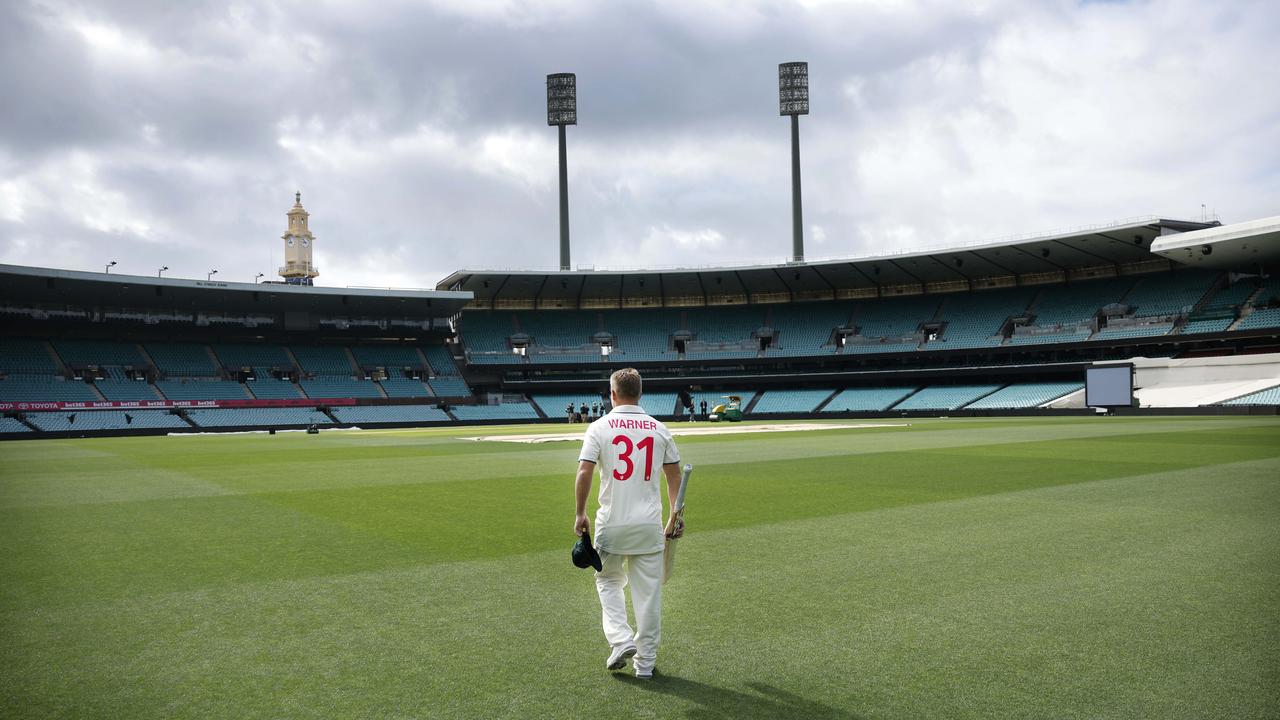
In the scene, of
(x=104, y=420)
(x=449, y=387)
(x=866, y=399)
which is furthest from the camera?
(x=449, y=387)

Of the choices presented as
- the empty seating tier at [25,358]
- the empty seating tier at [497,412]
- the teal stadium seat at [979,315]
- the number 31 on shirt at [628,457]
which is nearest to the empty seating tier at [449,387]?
the empty seating tier at [497,412]

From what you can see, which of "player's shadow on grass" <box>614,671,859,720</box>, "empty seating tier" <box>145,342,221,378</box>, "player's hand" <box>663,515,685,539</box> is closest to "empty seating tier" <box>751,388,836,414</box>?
"empty seating tier" <box>145,342,221,378</box>

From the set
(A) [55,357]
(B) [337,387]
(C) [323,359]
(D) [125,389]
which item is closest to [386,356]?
(C) [323,359]

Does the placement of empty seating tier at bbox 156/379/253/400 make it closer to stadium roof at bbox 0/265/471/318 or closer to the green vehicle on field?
stadium roof at bbox 0/265/471/318

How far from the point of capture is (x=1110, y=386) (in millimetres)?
50531

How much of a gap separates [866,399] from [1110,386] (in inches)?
818

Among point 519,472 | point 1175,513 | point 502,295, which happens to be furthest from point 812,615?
point 502,295

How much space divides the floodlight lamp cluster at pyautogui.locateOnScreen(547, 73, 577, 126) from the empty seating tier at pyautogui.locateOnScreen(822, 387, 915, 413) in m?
36.0

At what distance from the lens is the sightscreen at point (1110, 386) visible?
49750 mm

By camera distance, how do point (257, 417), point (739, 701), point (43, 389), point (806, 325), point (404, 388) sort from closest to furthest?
point (739, 701) → point (43, 389) → point (257, 417) → point (404, 388) → point (806, 325)

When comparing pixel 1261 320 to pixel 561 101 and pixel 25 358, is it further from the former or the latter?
pixel 25 358

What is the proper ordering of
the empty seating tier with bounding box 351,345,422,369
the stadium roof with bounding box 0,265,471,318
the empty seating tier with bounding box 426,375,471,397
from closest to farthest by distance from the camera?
the stadium roof with bounding box 0,265,471,318
the empty seating tier with bounding box 426,375,471,397
the empty seating tier with bounding box 351,345,422,369

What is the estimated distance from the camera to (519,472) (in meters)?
18.3

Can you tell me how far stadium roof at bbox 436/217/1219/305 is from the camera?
2344 inches
